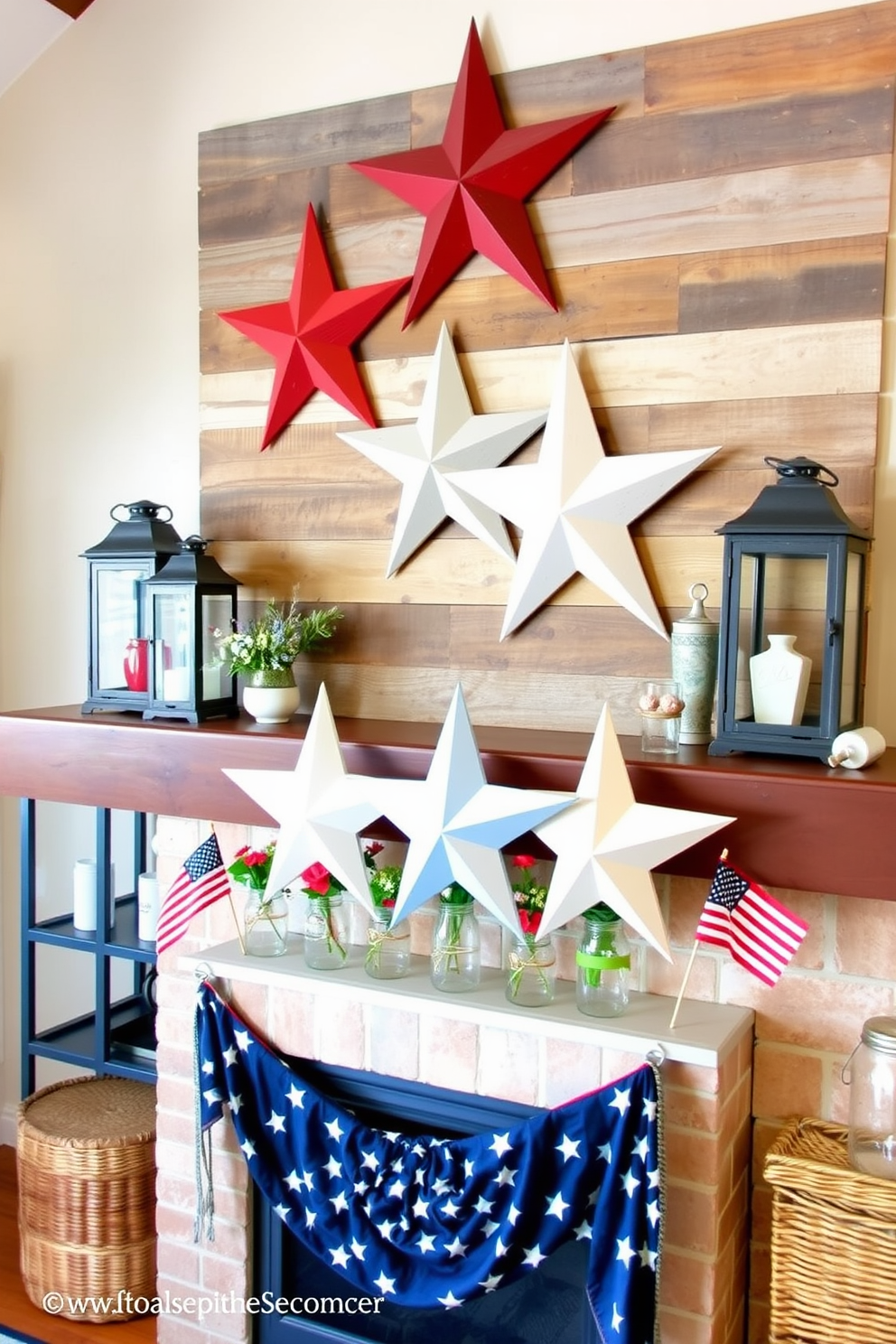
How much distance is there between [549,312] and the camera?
1.89m

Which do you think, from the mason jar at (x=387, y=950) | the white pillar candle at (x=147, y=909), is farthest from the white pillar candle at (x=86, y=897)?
the mason jar at (x=387, y=950)

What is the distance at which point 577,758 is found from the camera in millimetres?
1604

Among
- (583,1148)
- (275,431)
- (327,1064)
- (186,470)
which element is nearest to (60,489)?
(186,470)

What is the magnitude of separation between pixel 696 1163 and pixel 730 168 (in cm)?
151

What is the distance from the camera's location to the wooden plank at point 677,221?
1.65m

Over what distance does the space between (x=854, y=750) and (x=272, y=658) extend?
3.34 ft

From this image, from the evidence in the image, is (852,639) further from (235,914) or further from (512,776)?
(235,914)

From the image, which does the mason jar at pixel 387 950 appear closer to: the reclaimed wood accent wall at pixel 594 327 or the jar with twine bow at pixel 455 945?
the jar with twine bow at pixel 455 945

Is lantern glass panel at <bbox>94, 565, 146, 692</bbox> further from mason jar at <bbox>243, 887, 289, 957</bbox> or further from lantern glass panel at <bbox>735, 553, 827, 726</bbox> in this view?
lantern glass panel at <bbox>735, 553, 827, 726</bbox>

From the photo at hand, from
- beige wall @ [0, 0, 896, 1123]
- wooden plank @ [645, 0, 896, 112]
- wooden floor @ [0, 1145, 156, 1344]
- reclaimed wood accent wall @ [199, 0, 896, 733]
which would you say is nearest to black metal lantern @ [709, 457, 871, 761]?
reclaimed wood accent wall @ [199, 0, 896, 733]

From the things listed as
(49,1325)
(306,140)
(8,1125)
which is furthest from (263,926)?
(306,140)

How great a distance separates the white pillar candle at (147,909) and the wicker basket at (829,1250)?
1.31 metres

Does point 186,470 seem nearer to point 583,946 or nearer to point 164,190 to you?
point 164,190

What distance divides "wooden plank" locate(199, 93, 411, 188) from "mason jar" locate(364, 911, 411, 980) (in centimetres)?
141
